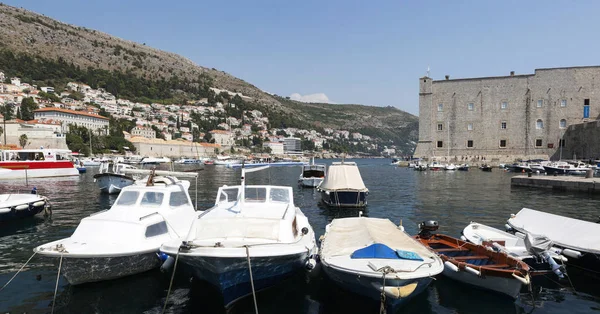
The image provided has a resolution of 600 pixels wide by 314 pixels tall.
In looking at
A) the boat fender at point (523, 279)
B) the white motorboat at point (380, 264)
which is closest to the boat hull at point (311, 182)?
the white motorboat at point (380, 264)

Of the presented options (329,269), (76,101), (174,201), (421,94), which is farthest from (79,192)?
(76,101)

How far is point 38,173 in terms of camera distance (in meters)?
43.0

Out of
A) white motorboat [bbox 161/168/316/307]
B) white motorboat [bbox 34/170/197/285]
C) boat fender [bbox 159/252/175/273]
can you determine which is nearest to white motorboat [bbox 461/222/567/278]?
white motorboat [bbox 161/168/316/307]

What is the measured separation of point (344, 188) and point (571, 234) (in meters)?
12.8

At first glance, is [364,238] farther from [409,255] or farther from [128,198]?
[128,198]

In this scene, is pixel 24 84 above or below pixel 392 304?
above

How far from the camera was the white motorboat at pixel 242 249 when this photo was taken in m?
8.02

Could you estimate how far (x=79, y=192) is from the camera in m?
31.2

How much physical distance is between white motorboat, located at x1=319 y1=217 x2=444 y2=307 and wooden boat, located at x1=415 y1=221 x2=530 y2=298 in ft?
3.26

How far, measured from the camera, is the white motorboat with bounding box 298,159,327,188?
34.7 meters

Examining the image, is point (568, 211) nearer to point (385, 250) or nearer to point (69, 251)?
point (385, 250)

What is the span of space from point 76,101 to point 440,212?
169055 millimetres

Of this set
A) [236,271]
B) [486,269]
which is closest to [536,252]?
[486,269]

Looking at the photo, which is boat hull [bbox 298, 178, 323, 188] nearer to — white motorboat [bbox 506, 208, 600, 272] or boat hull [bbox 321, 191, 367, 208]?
boat hull [bbox 321, 191, 367, 208]
